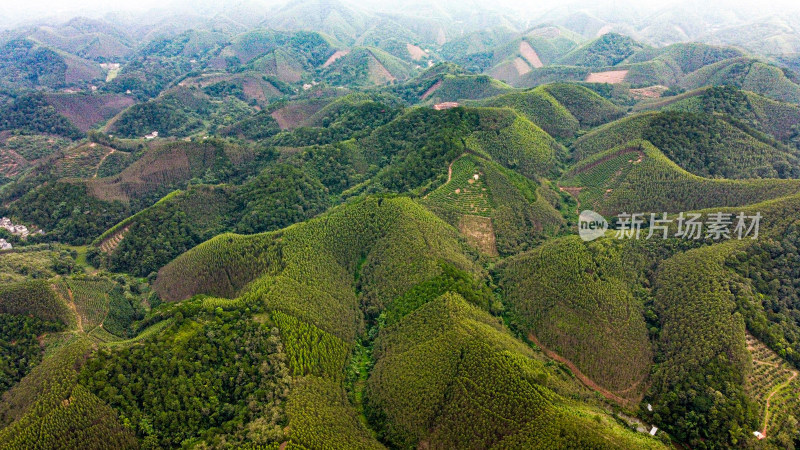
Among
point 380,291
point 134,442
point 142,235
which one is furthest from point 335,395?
point 142,235

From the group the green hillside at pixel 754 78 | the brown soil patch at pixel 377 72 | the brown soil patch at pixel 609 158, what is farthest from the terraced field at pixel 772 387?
the brown soil patch at pixel 377 72

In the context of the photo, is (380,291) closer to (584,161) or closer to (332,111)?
(584,161)

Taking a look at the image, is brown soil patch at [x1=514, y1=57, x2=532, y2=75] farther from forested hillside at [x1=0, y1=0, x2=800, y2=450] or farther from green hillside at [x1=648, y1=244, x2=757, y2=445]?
green hillside at [x1=648, y1=244, x2=757, y2=445]

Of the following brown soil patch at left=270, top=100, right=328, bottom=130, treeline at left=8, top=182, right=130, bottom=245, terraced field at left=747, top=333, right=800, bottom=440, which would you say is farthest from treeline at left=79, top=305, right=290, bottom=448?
brown soil patch at left=270, top=100, right=328, bottom=130

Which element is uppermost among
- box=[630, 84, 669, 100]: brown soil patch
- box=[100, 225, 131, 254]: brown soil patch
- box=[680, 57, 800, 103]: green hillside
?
box=[680, 57, 800, 103]: green hillside

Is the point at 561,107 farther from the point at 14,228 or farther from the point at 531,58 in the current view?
the point at 14,228

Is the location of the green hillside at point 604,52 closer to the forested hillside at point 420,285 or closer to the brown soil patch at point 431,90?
the brown soil patch at point 431,90

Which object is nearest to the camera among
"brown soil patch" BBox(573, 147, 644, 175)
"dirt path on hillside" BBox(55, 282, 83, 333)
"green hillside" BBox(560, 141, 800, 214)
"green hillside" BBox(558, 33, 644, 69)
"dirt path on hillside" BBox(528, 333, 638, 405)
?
"dirt path on hillside" BBox(528, 333, 638, 405)

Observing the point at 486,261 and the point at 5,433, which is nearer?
the point at 5,433
